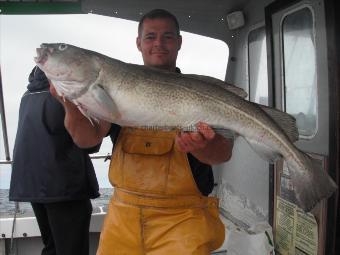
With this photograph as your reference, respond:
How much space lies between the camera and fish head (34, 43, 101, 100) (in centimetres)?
231

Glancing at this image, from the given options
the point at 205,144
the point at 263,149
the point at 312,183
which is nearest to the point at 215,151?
the point at 205,144

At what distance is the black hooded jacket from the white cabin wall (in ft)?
6.75

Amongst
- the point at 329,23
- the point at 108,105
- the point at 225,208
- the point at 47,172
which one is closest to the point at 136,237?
the point at 108,105

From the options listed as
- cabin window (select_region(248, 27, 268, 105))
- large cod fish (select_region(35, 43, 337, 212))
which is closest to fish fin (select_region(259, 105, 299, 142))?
large cod fish (select_region(35, 43, 337, 212))

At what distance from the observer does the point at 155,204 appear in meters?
2.73

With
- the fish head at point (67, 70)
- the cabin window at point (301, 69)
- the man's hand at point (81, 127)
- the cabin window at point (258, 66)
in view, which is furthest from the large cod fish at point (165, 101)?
the cabin window at point (258, 66)

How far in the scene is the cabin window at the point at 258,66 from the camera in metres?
4.99

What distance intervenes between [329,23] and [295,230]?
5.80 ft

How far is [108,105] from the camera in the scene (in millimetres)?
2289

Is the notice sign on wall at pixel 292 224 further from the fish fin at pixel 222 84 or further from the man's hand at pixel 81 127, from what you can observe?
the man's hand at pixel 81 127

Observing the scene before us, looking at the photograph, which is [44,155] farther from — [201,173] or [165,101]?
[165,101]

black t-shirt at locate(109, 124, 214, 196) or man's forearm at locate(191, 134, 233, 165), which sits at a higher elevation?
man's forearm at locate(191, 134, 233, 165)

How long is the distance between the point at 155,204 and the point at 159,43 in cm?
98

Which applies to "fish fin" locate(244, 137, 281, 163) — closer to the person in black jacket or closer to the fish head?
the fish head
